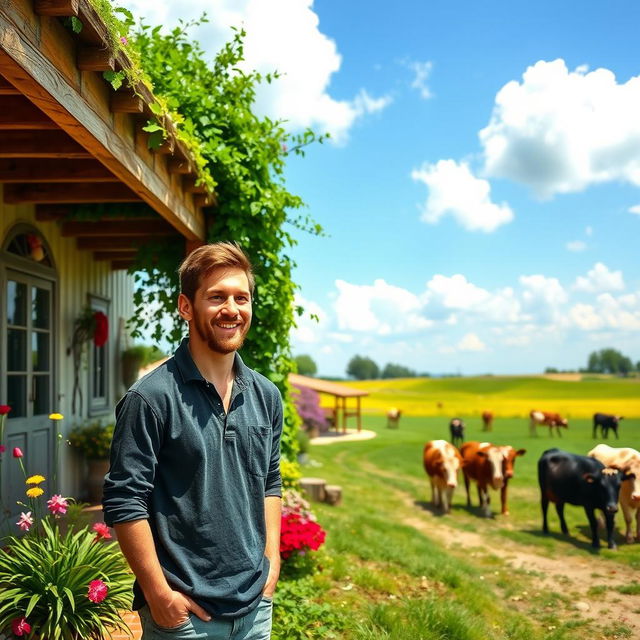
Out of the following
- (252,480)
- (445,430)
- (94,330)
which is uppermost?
(94,330)

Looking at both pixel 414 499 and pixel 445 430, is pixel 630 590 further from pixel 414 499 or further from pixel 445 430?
pixel 445 430

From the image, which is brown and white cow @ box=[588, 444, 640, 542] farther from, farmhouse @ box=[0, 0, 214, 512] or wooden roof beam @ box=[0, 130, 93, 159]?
wooden roof beam @ box=[0, 130, 93, 159]

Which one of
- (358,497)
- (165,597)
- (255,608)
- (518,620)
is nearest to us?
(165,597)

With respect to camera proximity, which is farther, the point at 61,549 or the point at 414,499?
the point at 414,499

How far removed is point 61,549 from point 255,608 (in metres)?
2.48

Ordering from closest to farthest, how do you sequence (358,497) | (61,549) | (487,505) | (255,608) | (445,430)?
1. (255,608)
2. (61,549)
3. (487,505)
4. (358,497)
5. (445,430)

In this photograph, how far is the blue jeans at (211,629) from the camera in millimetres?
2068

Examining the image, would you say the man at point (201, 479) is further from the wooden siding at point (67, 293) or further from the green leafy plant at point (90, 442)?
the green leafy plant at point (90, 442)

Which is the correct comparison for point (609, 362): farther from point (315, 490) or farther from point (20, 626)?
point (20, 626)

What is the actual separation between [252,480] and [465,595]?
15.3 feet

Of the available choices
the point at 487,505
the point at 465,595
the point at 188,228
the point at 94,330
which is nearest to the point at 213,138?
the point at 188,228

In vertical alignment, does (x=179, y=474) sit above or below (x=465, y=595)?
above

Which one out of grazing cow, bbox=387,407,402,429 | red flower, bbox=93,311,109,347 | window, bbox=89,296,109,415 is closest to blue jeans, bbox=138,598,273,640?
red flower, bbox=93,311,109,347

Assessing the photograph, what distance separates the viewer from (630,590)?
6.83 meters
